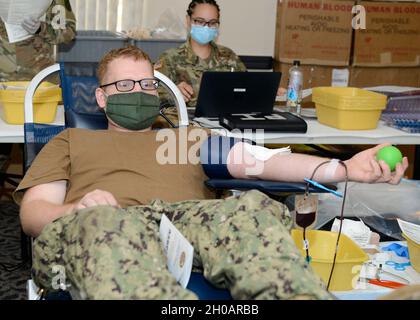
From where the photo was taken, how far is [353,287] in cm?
174

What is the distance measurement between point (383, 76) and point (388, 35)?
31 centimetres

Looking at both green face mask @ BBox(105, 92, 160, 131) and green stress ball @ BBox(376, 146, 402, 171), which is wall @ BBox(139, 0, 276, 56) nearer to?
green face mask @ BBox(105, 92, 160, 131)

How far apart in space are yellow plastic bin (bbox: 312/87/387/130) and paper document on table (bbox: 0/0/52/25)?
169 centimetres

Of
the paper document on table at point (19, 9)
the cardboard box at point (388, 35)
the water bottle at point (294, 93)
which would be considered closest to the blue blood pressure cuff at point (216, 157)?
the water bottle at point (294, 93)

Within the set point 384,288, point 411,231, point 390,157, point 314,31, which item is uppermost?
point 314,31

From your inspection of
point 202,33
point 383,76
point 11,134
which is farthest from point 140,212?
point 383,76

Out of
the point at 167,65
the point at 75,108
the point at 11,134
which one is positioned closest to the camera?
the point at 75,108

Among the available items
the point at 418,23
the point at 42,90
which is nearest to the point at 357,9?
the point at 418,23

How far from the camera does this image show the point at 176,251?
1.55 meters

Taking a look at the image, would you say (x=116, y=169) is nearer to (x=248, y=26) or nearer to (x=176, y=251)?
(x=176, y=251)

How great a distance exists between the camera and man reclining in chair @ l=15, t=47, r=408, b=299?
4.48ft
